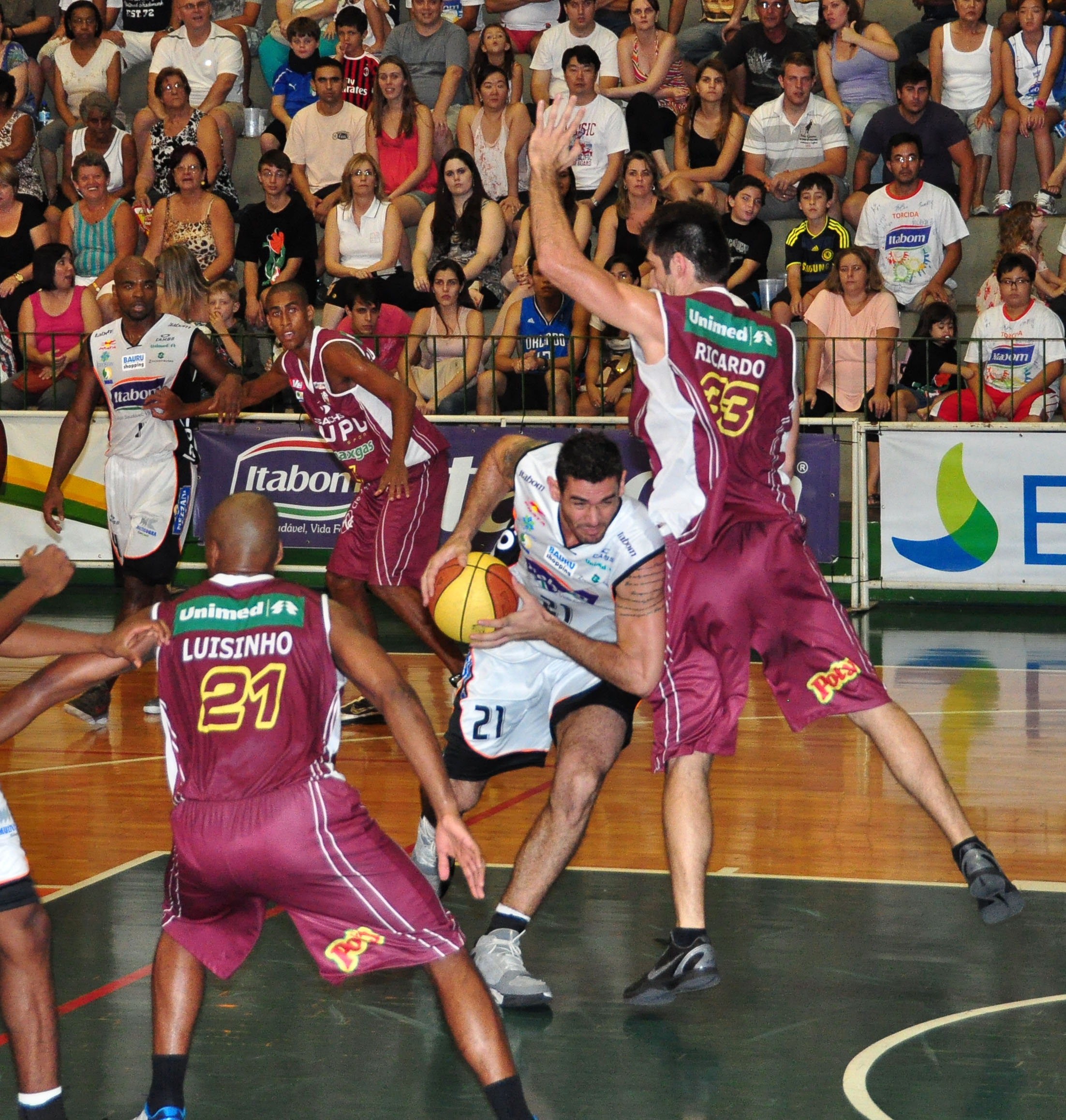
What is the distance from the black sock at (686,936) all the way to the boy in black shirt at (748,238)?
→ 26.8 ft

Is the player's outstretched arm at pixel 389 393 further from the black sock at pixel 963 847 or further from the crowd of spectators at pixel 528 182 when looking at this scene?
the black sock at pixel 963 847

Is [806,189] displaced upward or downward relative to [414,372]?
upward

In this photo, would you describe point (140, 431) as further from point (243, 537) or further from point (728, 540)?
point (243, 537)

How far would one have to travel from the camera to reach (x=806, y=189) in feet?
38.9

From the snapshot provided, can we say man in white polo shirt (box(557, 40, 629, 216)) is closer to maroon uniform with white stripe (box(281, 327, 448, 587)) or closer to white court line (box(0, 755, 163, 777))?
maroon uniform with white stripe (box(281, 327, 448, 587))

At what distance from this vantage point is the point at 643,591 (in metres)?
4.40

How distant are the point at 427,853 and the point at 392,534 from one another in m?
3.05

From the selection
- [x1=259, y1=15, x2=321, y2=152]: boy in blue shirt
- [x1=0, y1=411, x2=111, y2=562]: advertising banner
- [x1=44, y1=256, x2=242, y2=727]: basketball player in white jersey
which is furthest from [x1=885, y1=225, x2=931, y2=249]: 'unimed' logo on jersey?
[x1=0, y1=411, x2=111, y2=562]: advertising banner

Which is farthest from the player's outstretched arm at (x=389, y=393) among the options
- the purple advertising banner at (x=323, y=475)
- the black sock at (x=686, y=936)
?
the black sock at (x=686, y=936)

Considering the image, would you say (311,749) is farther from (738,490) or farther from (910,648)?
(910,648)

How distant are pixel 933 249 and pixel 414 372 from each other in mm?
4033

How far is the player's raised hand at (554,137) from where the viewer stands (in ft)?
14.5

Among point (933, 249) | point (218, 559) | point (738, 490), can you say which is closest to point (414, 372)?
point (933, 249)

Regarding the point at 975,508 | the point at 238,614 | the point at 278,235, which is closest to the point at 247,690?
the point at 238,614
